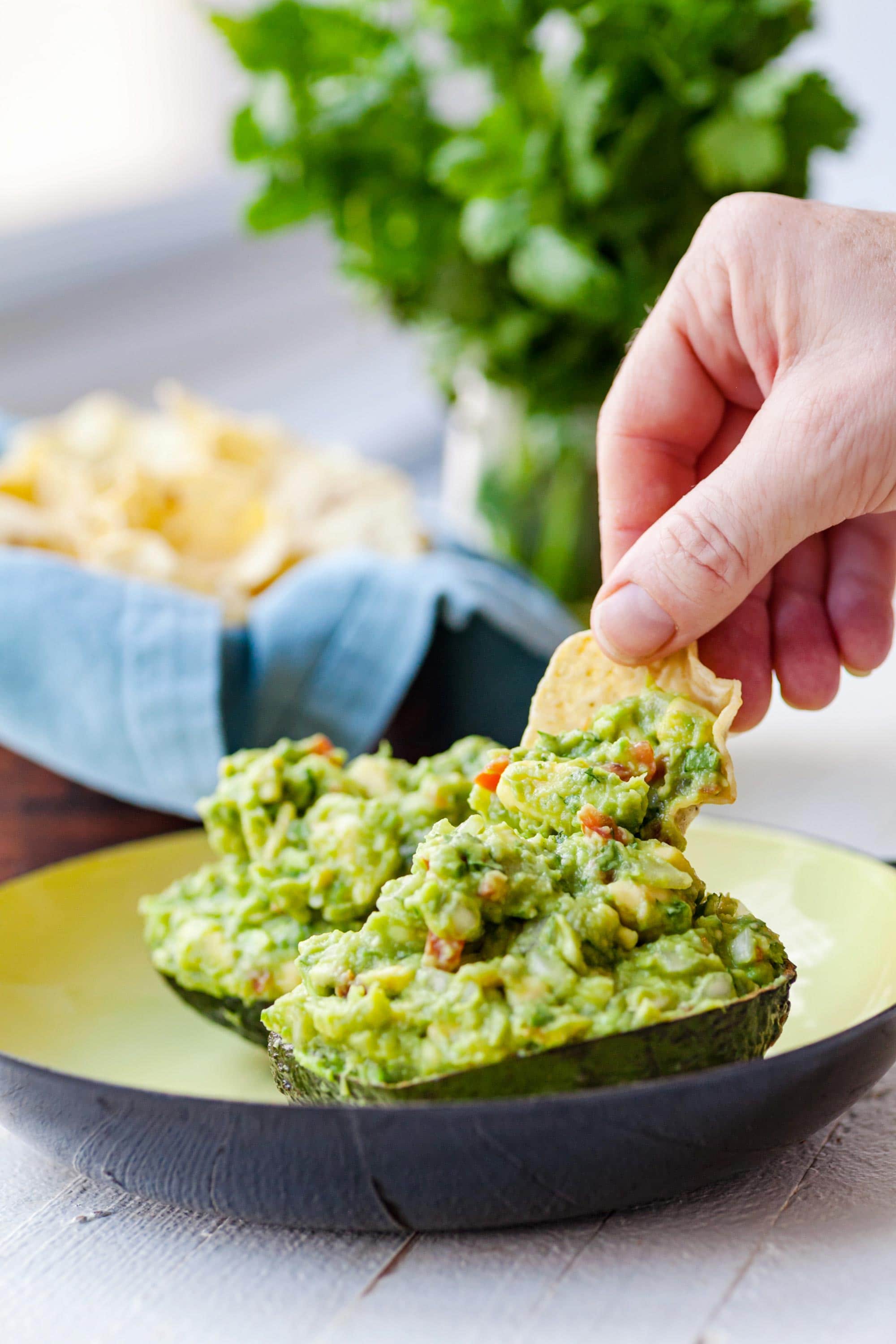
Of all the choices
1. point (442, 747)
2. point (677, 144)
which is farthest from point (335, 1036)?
point (677, 144)

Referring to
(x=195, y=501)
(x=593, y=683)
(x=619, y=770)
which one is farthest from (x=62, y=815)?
(x=619, y=770)

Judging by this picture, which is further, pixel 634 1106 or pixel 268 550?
pixel 268 550

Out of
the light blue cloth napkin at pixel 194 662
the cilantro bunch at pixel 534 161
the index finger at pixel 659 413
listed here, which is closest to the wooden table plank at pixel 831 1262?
the index finger at pixel 659 413

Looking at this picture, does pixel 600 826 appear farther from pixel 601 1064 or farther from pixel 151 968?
pixel 151 968

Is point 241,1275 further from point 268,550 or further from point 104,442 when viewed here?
point 104,442

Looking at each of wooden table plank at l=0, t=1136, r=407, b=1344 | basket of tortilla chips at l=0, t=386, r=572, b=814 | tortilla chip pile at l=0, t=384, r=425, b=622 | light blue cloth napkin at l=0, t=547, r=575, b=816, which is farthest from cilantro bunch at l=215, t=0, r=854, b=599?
wooden table plank at l=0, t=1136, r=407, b=1344
